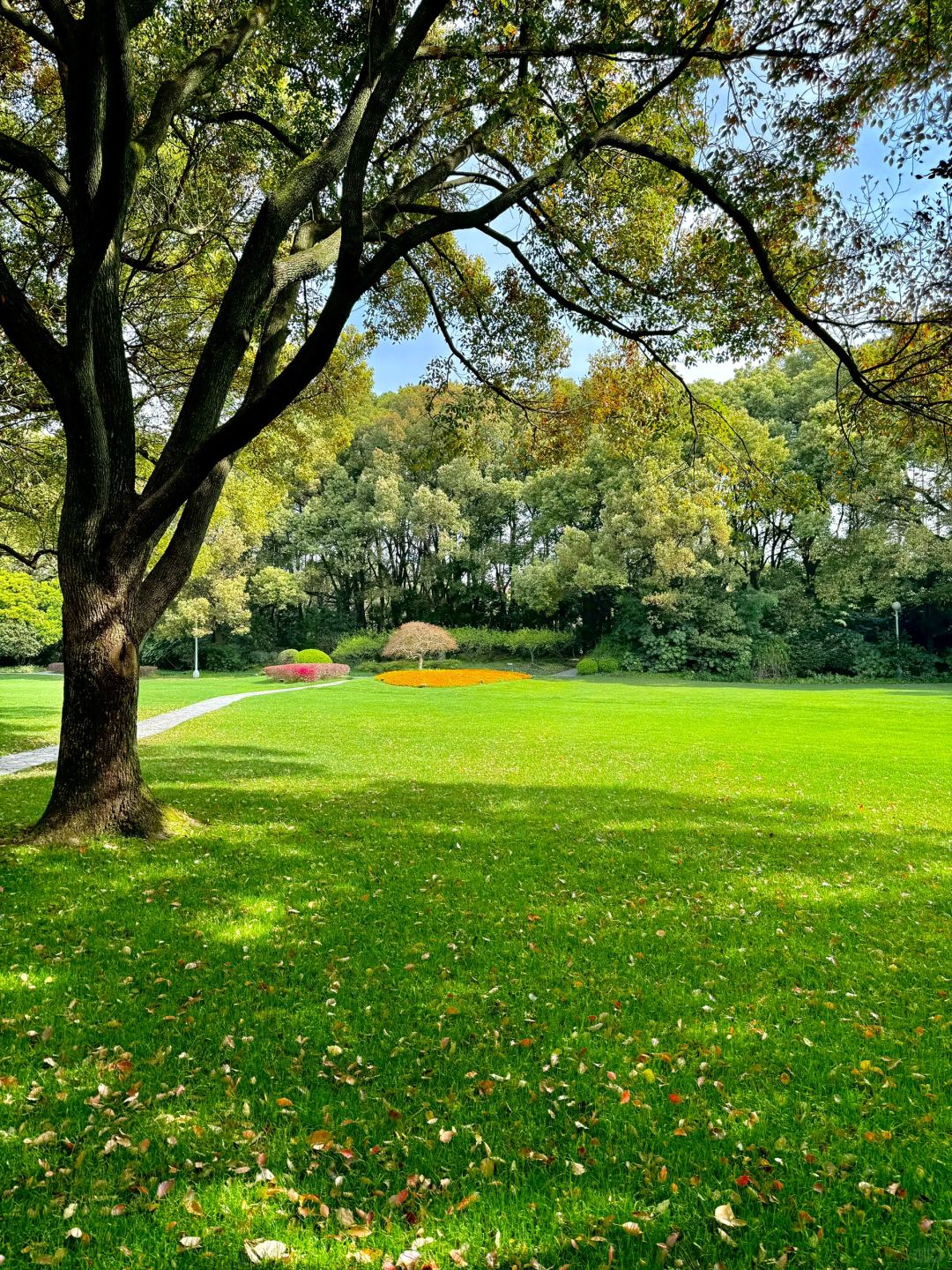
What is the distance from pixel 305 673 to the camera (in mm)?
40406

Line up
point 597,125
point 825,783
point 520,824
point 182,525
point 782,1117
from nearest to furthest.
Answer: point 782,1117 < point 597,125 < point 182,525 < point 520,824 < point 825,783

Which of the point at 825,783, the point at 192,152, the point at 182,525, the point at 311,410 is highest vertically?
the point at 192,152

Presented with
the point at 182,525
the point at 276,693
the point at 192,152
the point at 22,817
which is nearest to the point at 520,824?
the point at 182,525

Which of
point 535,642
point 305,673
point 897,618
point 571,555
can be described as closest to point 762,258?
point 571,555

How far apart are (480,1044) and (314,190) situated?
723cm

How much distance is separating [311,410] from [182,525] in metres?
6.26

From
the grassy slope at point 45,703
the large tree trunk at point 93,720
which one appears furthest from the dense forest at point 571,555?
the large tree trunk at point 93,720

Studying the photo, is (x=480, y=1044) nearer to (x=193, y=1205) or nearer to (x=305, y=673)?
(x=193, y=1205)

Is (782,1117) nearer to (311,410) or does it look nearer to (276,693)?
(311,410)

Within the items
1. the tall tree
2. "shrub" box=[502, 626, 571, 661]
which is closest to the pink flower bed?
"shrub" box=[502, 626, 571, 661]

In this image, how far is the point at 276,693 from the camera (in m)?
30.0

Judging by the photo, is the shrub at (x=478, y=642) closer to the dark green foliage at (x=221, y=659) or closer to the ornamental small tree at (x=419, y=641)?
the ornamental small tree at (x=419, y=641)

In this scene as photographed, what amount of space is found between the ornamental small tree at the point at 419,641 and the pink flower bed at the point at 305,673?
3.45m

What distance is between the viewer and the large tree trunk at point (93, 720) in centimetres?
654
